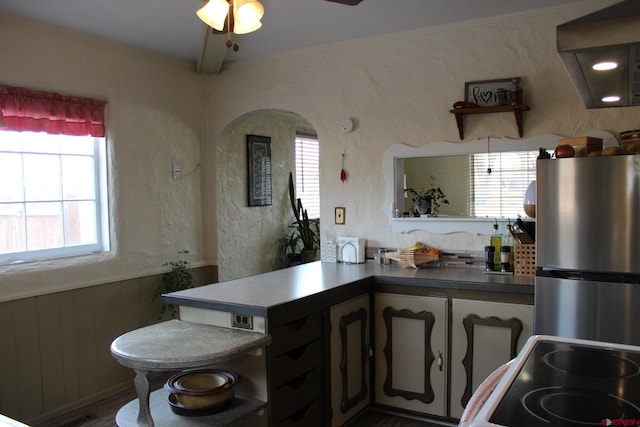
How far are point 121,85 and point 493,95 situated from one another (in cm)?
249

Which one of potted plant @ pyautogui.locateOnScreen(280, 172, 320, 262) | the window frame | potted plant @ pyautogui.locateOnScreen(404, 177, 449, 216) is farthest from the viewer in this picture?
the window frame

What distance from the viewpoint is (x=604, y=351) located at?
149 cm

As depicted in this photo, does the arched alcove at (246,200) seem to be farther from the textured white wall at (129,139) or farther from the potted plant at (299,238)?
the textured white wall at (129,139)

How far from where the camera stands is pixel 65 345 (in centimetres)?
335

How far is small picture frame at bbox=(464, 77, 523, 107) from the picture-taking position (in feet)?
10.5

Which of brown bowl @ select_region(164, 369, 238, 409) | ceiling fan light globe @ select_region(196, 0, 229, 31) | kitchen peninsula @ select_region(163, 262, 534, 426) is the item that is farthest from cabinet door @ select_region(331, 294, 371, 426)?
ceiling fan light globe @ select_region(196, 0, 229, 31)

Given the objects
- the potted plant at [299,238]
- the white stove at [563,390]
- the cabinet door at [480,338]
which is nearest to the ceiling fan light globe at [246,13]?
the white stove at [563,390]

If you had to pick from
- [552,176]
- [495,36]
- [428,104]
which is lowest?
[552,176]

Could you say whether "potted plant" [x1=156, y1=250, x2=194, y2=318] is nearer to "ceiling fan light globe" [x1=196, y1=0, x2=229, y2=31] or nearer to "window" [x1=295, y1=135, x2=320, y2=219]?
"window" [x1=295, y1=135, x2=320, y2=219]

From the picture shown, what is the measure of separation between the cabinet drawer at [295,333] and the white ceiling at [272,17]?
5.94 feet

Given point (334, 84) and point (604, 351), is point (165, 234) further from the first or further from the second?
point (604, 351)

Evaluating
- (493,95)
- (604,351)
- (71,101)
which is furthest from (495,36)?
(71,101)

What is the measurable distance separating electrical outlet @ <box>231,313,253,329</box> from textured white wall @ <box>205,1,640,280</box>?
1544mm

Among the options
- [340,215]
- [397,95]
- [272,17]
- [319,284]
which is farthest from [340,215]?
[272,17]
